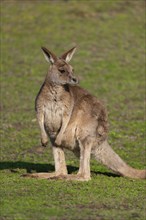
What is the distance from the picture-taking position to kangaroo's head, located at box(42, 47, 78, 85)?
839 centimetres

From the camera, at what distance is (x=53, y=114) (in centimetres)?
841

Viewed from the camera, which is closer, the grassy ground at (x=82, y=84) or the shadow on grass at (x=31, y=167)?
the grassy ground at (x=82, y=84)

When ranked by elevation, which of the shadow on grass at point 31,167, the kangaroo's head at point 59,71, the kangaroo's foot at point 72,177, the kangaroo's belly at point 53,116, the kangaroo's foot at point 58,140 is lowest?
the shadow on grass at point 31,167

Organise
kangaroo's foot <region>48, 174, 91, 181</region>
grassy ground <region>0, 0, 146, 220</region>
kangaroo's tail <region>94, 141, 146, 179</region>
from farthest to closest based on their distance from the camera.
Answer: kangaroo's tail <region>94, 141, 146, 179</region>, kangaroo's foot <region>48, 174, 91, 181</region>, grassy ground <region>0, 0, 146, 220</region>

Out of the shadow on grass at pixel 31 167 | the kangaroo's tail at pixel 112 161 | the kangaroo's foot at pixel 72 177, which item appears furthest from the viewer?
the shadow on grass at pixel 31 167

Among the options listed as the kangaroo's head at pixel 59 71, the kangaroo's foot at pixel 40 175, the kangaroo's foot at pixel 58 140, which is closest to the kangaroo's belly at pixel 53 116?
the kangaroo's foot at pixel 58 140

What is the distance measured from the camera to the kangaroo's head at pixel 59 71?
8.39 m

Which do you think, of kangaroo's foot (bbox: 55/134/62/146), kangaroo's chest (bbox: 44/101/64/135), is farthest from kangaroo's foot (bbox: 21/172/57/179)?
kangaroo's chest (bbox: 44/101/64/135)

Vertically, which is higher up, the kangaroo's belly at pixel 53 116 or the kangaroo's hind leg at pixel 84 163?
the kangaroo's belly at pixel 53 116

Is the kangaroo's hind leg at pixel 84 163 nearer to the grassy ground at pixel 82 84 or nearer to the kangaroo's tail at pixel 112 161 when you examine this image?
the grassy ground at pixel 82 84

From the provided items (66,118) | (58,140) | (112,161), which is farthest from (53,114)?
(112,161)

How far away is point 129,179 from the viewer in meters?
8.70

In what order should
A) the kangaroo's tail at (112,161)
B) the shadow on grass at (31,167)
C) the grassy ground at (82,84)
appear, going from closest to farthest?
the grassy ground at (82,84), the kangaroo's tail at (112,161), the shadow on grass at (31,167)

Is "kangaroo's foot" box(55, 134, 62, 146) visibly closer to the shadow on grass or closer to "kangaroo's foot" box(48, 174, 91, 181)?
"kangaroo's foot" box(48, 174, 91, 181)
